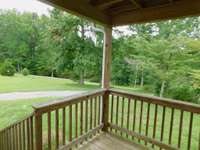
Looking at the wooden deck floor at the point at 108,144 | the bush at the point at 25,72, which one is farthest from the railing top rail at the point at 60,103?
the bush at the point at 25,72

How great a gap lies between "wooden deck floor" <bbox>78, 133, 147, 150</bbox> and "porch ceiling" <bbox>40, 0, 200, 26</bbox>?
203 centimetres

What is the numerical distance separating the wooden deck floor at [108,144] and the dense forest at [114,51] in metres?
2.14

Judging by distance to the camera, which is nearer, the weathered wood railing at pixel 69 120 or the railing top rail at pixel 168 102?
the weathered wood railing at pixel 69 120

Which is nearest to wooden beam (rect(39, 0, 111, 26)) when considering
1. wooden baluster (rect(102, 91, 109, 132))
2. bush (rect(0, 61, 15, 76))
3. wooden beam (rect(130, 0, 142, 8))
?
wooden beam (rect(130, 0, 142, 8))

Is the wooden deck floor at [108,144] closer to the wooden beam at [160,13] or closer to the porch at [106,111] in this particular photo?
the porch at [106,111]

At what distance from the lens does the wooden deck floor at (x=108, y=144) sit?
91.1 inches

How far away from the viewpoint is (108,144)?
95.1 inches

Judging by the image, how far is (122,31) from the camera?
31.7ft

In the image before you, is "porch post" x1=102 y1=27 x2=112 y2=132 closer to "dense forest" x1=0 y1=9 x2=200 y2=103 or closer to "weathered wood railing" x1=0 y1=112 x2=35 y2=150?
"dense forest" x1=0 y1=9 x2=200 y2=103

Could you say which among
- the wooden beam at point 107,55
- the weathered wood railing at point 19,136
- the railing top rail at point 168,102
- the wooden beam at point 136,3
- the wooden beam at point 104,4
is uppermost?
the wooden beam at point 104,4

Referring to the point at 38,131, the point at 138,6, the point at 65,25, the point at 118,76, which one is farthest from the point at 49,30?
the point at 38,131

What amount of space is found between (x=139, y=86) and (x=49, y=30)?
6.46 m

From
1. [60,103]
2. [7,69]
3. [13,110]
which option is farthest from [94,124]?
[7,69]

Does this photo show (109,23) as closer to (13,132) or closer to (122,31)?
(13,132)
